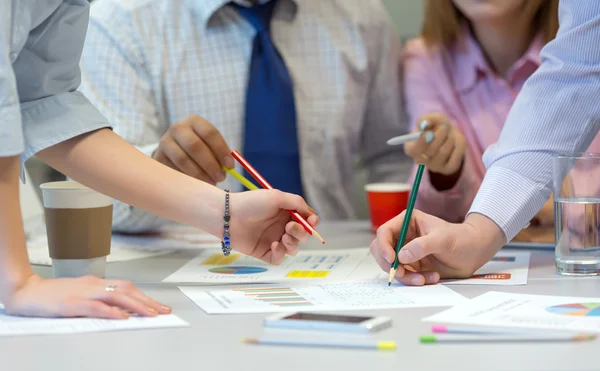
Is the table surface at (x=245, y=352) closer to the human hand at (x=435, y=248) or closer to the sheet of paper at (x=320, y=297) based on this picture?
the sheet of paper at (x=320, y=297)

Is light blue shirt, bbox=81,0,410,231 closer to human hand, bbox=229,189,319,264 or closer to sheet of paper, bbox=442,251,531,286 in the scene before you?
human hand, bbox=229,189,319,264

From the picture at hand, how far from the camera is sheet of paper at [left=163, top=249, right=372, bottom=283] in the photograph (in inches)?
42.4

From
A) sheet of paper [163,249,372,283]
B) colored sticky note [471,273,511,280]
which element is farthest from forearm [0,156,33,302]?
colored sticky note [471,273,511,280]

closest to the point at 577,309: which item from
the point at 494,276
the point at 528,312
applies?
the point at 528,312

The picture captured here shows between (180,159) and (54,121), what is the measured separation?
1.23 feet

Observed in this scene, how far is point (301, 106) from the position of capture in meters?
1.84

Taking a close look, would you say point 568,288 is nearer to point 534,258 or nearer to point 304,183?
point 534,258

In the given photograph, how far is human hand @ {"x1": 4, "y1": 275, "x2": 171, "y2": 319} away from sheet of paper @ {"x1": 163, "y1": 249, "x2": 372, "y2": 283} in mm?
209

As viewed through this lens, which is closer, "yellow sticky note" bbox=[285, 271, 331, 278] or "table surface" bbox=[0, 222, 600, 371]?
"table surface" bbox=[0, 222, 600, 371]

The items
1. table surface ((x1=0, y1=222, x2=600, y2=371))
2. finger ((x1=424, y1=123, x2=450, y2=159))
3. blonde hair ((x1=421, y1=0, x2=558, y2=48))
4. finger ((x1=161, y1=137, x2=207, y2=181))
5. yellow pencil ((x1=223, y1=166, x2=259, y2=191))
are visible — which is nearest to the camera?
table surface ((x1=0, y1=222, x2=600, y2=371))

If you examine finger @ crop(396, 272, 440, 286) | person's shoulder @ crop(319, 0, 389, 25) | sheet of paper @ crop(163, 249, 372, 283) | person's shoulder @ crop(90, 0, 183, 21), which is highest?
person's shoulder @ crop(90, 0, 183, 21)

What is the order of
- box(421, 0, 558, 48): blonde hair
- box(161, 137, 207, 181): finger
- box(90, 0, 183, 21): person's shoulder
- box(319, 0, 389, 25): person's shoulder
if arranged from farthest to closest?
1. box(319, 0, 389, 25): person's shoulder
2. box(90, 0, 183, 21): person's shoulder
3. box(421, 0, 558, 48): blonde hair
4. box(161, 137, 207, 181): finger

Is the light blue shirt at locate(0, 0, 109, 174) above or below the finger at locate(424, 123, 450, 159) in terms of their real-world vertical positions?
above

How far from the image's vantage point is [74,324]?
0.82 metres
